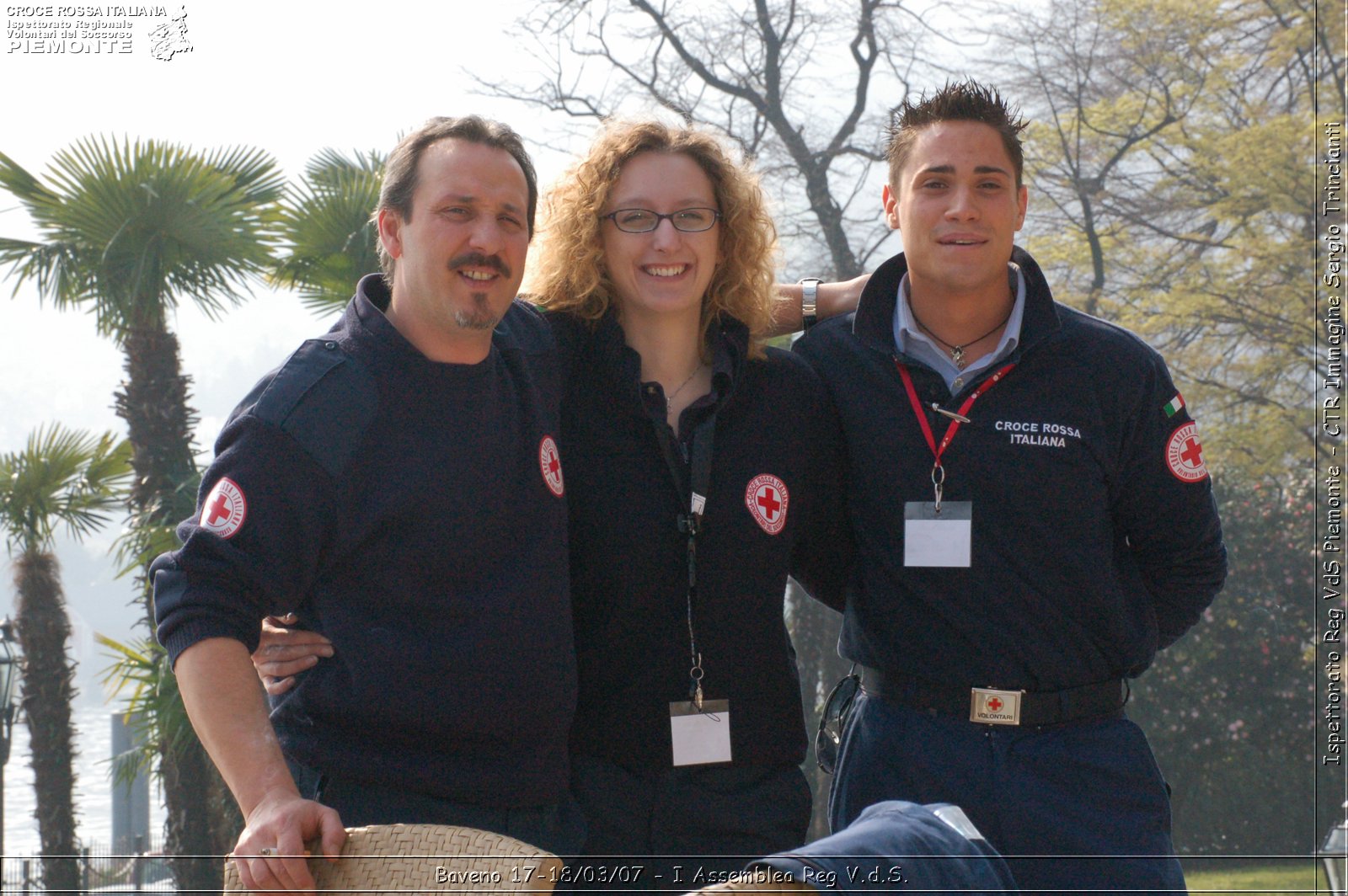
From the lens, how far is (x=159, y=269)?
11.1 metres

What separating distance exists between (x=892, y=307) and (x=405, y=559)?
A: 1.42m

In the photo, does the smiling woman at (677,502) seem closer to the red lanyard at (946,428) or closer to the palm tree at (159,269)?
the red lanyard at (946,428)

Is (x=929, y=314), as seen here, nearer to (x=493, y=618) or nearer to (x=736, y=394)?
(x=736, y=394)

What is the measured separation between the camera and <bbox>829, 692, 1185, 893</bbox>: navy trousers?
2.62 metres

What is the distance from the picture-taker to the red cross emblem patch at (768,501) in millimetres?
2613

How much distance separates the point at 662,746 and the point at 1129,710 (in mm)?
14058

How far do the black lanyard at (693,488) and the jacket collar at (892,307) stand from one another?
54 centimetres

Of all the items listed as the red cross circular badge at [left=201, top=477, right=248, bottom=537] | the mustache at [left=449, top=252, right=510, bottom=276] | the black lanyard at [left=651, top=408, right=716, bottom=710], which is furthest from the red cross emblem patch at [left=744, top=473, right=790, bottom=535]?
the red cross circular badge at [left=201, top=477, right=248, bottom=537]

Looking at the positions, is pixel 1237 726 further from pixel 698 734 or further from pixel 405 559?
pixel 405 559

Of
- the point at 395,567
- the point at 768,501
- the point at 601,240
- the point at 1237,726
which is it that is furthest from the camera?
the point at 1237,726

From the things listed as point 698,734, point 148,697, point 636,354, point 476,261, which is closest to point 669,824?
point 698,734

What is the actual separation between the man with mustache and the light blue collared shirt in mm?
958

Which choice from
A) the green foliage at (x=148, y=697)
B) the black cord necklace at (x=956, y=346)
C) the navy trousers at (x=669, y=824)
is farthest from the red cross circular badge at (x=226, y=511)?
the green foliage at (x=148, y=697)

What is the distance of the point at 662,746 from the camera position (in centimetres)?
250
